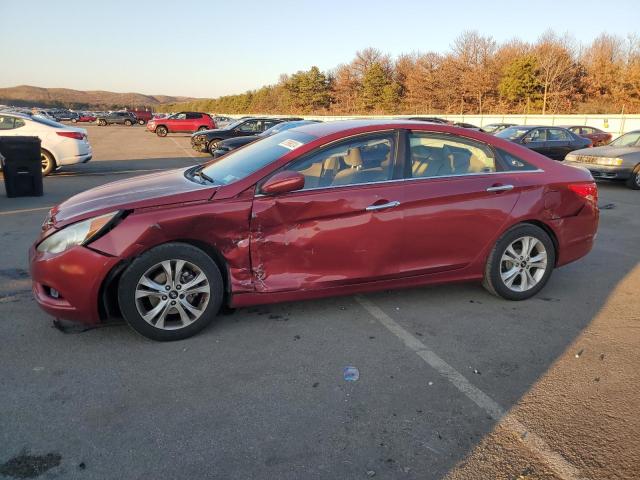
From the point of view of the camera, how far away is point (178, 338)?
3.74 meters

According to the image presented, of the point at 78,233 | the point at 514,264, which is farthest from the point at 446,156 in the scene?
the point at 78,233

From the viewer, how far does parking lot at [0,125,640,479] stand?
8.12 ft

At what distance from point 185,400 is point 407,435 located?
1.30 m

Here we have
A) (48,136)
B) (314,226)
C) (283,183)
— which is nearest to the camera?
(283,183)

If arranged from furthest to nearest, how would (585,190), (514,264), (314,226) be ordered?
(585,190) < (514,264) < (314,226)

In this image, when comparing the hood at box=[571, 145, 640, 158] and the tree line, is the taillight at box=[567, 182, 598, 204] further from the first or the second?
the tree line

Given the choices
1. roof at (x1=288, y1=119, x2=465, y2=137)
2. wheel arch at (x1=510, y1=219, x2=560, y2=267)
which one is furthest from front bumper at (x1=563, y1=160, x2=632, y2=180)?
roof at (x1=288, y1=119, x2=465, y2=137)

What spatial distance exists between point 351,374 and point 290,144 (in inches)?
79.2

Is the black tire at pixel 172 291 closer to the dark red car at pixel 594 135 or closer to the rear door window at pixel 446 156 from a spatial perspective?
the rear door window at pixel 446 156

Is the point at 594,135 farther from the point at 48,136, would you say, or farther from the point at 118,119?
the point at 118,119

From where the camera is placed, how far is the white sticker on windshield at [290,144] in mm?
4160

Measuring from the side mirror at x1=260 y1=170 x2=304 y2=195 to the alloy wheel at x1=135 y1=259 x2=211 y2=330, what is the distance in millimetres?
785

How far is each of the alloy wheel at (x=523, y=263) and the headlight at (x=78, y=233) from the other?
3.33m

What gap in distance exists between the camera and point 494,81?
184 ft
